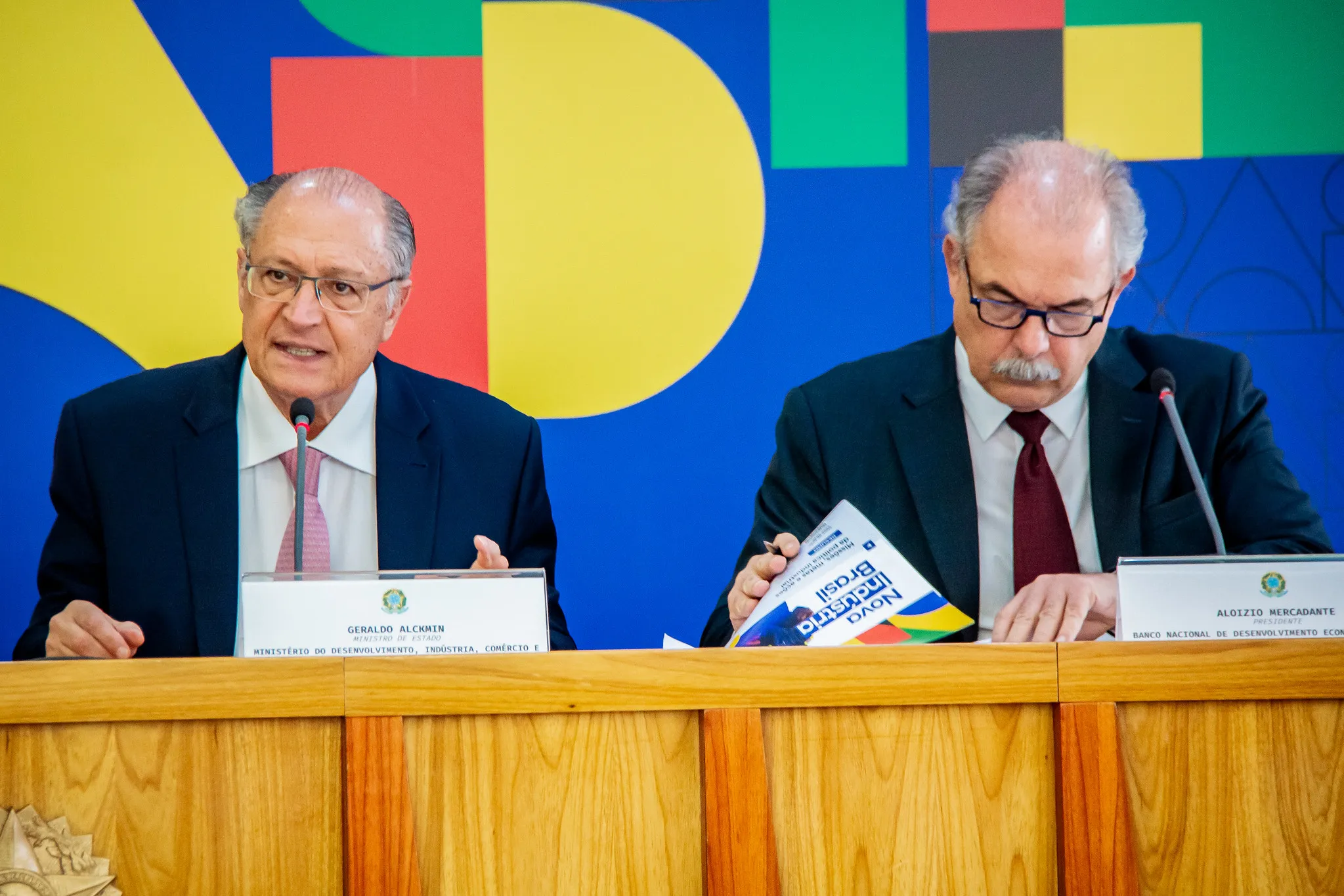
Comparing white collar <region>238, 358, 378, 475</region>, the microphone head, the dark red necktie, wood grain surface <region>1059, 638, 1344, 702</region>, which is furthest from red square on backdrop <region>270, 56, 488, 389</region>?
wood grain surface <region>1059, 638, 1344, 702</region>

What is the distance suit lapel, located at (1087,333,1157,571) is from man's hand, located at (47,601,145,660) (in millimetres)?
1563

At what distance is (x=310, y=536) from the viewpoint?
211cm

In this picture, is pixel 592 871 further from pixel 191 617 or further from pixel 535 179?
pixel 535 179

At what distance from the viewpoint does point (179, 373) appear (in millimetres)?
2330

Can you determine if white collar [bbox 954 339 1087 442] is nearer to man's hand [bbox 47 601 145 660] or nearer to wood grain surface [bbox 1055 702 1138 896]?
wood grain surface [bbox 1055 702 1138 896]

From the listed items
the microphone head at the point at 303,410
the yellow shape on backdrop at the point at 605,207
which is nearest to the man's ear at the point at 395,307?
the yellow shape on backdrop at the point at 605,207

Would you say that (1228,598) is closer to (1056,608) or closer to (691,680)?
(1056,608)

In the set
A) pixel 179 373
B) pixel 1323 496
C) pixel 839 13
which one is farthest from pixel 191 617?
pixel 1323 496

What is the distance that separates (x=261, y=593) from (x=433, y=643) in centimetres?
21

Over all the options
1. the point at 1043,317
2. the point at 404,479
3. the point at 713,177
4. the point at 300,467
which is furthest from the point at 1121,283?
the point at 300,467

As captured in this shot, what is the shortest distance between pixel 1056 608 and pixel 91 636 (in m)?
1.34

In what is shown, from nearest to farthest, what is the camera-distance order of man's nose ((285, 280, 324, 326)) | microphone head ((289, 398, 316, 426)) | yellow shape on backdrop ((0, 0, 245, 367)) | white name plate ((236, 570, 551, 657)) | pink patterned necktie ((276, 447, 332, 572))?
white name plate ((236, 570, 551, 657)) < microphone head ((289, 398, 316, 426)) < pink patterned necktie ((276, 447, 332, 572)) < man's nose ((285, 280, 324, 326)) < yellow shape on backdrop ((0, 0, 245, 367))

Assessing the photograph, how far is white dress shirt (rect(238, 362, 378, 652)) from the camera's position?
7.20 feet

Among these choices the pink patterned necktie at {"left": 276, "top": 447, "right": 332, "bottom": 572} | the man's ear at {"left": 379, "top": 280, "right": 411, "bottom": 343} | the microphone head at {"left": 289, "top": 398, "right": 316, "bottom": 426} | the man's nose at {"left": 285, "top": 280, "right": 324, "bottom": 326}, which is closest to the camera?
the microphone head at {"left": 289, "top": 398, "right": 316, "bottom": 426}
